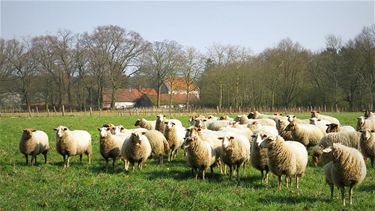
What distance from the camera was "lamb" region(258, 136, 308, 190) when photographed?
34.6ft

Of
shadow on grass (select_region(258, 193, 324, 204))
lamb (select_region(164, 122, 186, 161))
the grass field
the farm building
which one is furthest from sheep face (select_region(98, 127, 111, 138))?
the farm building

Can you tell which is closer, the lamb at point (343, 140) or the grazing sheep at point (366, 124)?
the lamb at point (343, 140)

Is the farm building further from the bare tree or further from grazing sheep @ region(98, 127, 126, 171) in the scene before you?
grazing sheep @ region(98, 127, 126, 171)

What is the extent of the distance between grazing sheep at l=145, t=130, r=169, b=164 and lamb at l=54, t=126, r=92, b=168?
8.32 ft

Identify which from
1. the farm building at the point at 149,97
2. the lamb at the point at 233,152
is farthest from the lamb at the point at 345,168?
the farm building at the point at 149,97

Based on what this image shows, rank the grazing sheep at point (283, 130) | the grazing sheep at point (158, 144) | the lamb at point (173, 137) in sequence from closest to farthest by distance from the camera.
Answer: the grazing sheep at point (158, 144), the lamb at point (173, 137), the grazing sheep at point (283, 130)

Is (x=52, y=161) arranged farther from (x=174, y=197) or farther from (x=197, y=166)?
(x=174, y=197)

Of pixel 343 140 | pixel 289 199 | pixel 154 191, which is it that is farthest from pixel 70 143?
pixel 343 140

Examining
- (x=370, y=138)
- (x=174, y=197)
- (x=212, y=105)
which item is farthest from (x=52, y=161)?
(x=212, y=105)

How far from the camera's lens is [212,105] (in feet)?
225

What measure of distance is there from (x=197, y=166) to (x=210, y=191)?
6.69ft

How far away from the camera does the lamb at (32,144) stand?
48.4 ft

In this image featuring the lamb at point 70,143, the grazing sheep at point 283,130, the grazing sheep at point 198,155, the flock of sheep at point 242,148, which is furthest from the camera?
the grazing sheep at point 283,130

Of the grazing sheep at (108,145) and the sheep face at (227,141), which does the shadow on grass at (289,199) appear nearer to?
the sheep face at (227,141)
